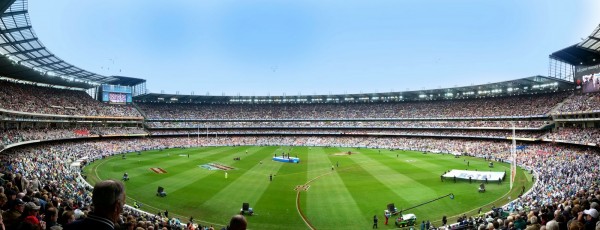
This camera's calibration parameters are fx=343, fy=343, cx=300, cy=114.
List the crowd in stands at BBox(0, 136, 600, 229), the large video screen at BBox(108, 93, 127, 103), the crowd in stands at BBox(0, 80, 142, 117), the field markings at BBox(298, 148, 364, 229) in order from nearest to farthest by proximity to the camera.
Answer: the crowd in stands at BBox(0, 136, 600, 229) → the field markings at BBox(298, 148, 364, 229) → the crowd in stands at BBox(0, 80, 142, 117) → the large video screen at BBox(108, 93, 127, 103)

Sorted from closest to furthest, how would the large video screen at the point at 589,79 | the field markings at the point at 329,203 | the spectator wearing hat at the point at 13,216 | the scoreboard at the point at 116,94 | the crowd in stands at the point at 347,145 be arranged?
the spectator wearing hat at the point at 13,216 → the crowd in stands at the point at 347,145 → the field markings at the point at 329,203 → the large video screen at the point at 589,79 → the scoreboard at the point at 116,94

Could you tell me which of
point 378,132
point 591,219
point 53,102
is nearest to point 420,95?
point 378,132

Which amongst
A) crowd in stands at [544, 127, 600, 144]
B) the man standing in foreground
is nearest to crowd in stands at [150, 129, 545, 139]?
crowd in stands at [544, 127, 600, 144]

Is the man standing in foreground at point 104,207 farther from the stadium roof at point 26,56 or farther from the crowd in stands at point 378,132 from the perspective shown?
the crowd in stands at point 378,132

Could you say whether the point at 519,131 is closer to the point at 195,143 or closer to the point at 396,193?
the point at 396,193

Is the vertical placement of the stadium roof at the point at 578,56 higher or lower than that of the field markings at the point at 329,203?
higher

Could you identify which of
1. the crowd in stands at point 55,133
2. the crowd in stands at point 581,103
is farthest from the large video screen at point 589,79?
the crowd in stands at point 55,133

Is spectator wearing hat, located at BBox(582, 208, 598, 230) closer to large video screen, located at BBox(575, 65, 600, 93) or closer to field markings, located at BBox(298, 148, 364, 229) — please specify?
field markings, located at BBox(298, 148, 364, 229)
